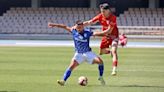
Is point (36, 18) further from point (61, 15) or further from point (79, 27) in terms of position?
point (79, 27)

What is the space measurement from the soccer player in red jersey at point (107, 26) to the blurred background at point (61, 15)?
26.1 meters

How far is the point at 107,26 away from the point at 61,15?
1315 inches

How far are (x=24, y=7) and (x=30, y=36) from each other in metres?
7.25

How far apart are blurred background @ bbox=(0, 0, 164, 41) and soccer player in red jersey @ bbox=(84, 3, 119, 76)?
85.6 ft

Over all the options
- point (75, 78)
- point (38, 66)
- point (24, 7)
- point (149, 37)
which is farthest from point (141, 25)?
point (75, 78)

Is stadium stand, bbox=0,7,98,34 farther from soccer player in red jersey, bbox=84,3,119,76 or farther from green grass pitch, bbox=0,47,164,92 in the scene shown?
soccer player in red jersey, bbox=84,3,119,76

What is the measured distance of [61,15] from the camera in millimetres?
49906

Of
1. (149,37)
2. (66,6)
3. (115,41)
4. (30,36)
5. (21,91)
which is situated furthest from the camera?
(66,6)

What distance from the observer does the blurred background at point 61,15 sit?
46.3m

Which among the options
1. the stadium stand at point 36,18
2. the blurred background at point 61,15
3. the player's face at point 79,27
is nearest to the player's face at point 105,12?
the player's face at point 79,27

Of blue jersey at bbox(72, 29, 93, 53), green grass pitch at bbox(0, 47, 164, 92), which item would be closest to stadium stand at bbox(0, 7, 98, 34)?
green grass pitch at bbox(0, 47, 164, 92)

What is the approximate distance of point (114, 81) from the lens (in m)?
15.2

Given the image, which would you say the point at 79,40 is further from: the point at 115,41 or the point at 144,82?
the point at 115,41

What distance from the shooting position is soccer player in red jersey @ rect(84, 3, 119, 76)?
50.8 feet
